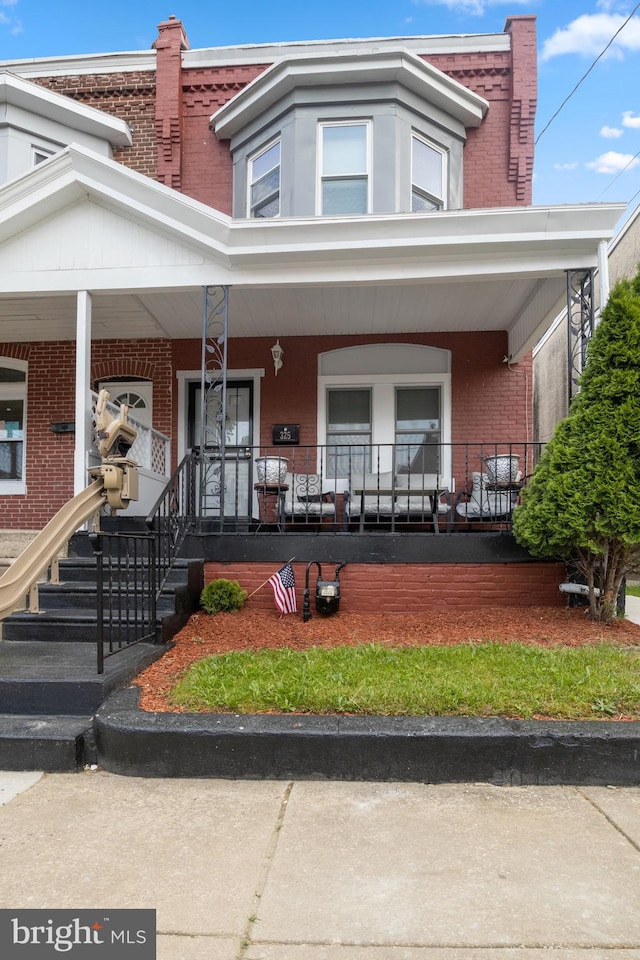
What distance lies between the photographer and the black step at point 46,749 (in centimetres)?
345

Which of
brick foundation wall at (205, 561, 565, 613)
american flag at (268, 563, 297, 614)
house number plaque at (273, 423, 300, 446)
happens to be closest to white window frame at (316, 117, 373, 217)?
house number plaque at (273, 423, 300, 446)

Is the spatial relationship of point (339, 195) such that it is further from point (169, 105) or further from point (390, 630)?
point (390, 630)

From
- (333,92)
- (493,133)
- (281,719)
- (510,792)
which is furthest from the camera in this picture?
(493,133)

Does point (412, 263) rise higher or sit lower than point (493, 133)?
lower

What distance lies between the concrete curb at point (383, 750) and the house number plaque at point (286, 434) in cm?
604

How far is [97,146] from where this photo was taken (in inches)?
383

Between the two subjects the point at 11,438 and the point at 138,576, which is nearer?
the point at 138,576

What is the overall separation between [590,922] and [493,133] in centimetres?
1006

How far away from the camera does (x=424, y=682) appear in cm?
395

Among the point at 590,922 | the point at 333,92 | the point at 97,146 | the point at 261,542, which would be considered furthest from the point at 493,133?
the point at 590,922

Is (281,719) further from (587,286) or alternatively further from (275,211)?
(275,211)

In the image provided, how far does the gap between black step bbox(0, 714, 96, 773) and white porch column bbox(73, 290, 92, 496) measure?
3.49 metres

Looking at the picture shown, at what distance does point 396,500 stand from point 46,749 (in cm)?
523

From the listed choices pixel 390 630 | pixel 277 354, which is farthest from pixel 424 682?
pixel 277 354
